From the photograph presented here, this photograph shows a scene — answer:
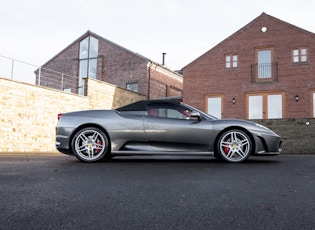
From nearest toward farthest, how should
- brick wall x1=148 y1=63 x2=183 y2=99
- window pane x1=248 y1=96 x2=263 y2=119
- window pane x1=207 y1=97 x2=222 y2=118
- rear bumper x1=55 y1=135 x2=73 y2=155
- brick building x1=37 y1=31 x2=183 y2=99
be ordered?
rear bumper x1=55 y1=135 x2=73 y2=155 < window pane x1=248 y1=96 x2=263 y2=119 < window pane x1=207 y1=97 x2=222 y2=118 < brick building x1=37 y1=31 x2=183 y2=99 < brick wall x1=148 y1=63 x2=183 y2=99

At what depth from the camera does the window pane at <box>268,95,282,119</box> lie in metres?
19.2

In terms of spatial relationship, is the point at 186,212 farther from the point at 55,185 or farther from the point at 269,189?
the point at 55,185

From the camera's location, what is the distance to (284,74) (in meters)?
19.5

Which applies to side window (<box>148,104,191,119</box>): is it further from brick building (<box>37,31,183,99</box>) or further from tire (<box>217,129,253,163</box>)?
brick building (<box>37,31,183,99</box>)

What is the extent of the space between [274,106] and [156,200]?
59.1ft

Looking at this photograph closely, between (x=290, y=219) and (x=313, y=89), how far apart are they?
18.5m

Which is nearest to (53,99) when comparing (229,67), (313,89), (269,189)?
(229,67)

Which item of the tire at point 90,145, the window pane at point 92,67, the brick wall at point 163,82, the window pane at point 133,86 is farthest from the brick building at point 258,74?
the tire at point 90,145

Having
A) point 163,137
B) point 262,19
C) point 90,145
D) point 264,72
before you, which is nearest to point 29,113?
point 90,145

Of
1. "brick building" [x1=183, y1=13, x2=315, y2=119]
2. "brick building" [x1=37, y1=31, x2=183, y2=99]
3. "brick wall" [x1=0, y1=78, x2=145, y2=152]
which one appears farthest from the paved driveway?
"brick building" [x1=37, y1=31, x2=183, y2=99]

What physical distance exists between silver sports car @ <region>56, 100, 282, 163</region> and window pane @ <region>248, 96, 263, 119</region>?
1390cm

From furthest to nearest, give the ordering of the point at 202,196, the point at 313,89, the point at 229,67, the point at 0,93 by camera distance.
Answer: the point at 229,67 → the point at 313,89 → the point at 0,93 → the point at 202,196

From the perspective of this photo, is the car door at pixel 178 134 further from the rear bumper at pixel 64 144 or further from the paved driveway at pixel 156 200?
the paved driveway at pixel 156 200

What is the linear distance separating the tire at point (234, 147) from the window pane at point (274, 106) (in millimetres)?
14113
